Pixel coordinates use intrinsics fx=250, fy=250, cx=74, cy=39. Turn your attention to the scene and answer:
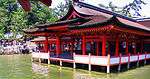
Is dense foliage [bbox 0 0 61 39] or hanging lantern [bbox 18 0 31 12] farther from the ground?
dense foliage [bbox 0 0 61 39]

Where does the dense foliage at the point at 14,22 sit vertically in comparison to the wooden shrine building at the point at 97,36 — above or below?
above

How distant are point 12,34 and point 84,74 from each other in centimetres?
2431

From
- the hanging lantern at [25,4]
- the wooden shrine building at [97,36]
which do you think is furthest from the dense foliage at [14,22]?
the hanging lantern at [25,4]

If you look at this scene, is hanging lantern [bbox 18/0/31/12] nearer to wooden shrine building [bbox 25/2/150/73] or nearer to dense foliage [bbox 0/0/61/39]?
wooden shrine building [bbox 25/2/150/73]

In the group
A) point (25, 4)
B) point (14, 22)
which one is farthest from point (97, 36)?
point (14, 22)

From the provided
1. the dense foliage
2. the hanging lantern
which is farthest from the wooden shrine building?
the dense foliage

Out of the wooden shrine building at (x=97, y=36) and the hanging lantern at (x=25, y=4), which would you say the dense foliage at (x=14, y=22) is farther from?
the hanging lantern at (x=25, y=4)

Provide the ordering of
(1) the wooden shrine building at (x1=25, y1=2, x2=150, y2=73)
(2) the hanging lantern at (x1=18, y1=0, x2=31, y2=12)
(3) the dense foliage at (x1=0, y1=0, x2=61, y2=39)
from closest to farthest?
(2) the hanging lantern at (x1=18, y1=0, x2=31, y2=12) < (1) the wooden shrine building at (x1=25, y1=2, x2=150, y2=73) < (3) the dense foliage at (x1=0, y1=0, x2=61, y2=39)

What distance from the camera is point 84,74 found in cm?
1505

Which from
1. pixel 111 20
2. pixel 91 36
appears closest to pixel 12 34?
pixel 91 36

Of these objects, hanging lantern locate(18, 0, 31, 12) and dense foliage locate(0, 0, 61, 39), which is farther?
dense foliage locate(0, 0, 61, 39)

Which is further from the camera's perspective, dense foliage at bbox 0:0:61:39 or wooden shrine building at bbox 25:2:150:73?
dense foliage at bbox 0:0:61:39

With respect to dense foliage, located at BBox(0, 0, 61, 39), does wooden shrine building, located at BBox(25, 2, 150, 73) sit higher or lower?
lower

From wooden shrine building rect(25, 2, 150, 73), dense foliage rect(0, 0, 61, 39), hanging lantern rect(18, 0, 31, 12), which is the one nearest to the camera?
hanging lantern rect(18, 0, 31, 12)
